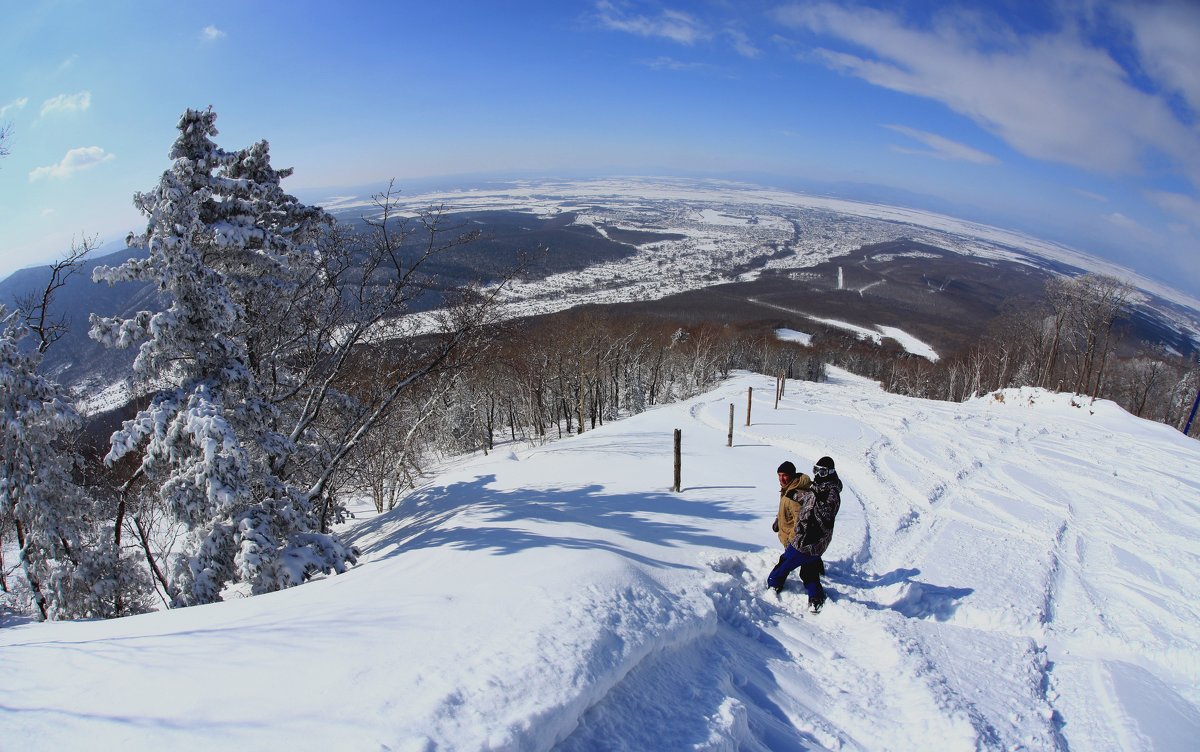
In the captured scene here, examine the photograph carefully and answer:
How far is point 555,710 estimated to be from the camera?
11.7ft

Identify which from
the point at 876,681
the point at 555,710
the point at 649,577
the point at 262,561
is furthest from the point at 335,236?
the point at 876,681

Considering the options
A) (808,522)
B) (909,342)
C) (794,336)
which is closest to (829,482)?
(808,522)

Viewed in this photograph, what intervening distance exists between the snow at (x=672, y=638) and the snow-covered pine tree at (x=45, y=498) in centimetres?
498

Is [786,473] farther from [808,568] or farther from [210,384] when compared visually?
[210,384]

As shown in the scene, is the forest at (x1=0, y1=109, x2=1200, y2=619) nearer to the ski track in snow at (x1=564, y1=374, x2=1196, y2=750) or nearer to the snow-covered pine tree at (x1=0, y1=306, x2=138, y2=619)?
the snow-covered pine tree at (x1=0, y1=306, x2=138, y2=619)

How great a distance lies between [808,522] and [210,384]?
919 centimetres

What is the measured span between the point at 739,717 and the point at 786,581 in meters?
3.75

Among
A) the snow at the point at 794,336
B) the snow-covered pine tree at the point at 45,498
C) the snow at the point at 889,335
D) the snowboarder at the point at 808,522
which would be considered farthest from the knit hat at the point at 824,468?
the snow at the point at 889,335

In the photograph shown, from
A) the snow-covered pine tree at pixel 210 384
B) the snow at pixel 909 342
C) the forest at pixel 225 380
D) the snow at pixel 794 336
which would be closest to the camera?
the snow-covered pine tree at pixel 210 384

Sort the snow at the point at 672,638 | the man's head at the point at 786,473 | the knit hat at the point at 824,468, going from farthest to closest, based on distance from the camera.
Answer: the man's head at the point at 786,473, the knit hat at the point at 824,468, the snow at the point at 672,638

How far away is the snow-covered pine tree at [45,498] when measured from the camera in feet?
32.4

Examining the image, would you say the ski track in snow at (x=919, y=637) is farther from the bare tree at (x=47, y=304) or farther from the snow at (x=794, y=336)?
the snow at (x=794, y=336)

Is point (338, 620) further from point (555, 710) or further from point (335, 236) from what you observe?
point (335, 236)

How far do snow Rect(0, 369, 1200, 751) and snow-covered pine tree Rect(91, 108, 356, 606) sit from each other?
1.97m
